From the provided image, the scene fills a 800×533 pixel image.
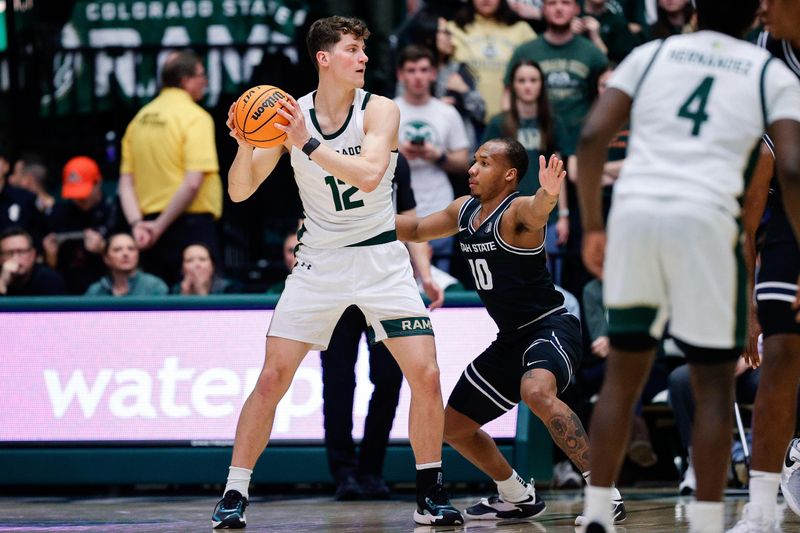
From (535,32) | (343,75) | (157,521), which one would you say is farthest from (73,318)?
(535,32)

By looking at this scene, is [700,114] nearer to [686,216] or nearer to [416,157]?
[686,216]

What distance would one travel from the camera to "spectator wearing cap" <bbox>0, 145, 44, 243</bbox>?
11.2 m

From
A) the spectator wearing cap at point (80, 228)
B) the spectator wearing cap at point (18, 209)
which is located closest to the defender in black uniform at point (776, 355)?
the spectator wearing cap at point (80, 228)

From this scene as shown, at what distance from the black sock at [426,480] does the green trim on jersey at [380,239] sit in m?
1.18

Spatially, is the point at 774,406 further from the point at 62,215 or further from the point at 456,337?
the point at 62,215

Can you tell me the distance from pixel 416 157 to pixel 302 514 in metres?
3.84

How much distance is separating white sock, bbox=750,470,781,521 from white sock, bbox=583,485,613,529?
0.96 meters

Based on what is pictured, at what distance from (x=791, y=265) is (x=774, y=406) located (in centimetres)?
59

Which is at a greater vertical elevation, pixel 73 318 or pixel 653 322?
pixel 653 322

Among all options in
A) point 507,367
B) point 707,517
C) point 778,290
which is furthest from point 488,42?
point 707,517

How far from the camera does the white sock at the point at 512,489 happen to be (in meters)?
7.05

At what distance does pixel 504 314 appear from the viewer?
274 inches

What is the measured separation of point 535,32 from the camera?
38.8 feet

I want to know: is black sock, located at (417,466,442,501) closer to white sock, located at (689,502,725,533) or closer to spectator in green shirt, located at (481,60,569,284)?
white sock, located at (689,502,725,533)
